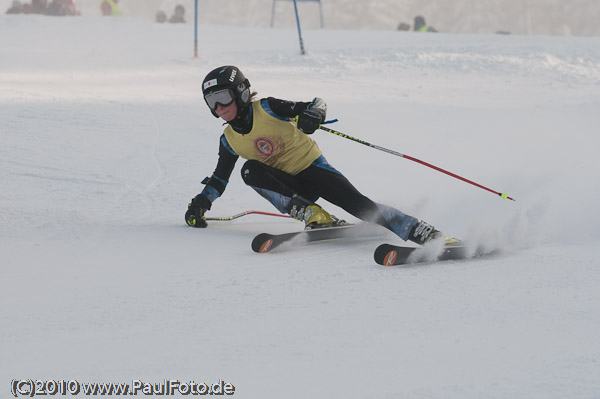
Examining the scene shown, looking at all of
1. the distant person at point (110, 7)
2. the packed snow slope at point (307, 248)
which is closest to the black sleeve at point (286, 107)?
the packed snow slope at point (307, 248)

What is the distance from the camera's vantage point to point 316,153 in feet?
15.3

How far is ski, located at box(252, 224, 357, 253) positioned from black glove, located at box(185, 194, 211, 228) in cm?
93

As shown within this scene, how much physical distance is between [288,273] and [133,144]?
172 inches

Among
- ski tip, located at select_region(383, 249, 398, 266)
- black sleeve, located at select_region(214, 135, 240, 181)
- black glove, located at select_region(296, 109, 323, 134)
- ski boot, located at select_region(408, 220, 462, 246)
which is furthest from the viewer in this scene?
black sleeve, located at select_region(214, 135, 240, 181)

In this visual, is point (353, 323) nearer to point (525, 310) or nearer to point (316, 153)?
point (525, 310)

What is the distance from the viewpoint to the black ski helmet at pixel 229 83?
4344 millimetres

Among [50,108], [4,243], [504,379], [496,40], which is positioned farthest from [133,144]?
[496,40]

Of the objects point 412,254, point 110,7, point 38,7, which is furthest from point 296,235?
point 110,7

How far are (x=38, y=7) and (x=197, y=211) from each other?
1514cm

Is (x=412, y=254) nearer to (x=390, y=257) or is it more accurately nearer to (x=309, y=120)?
(x=390, y=257)

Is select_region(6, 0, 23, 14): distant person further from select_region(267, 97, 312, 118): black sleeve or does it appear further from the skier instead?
select_region(267, 97, 312, 118): black sleeve

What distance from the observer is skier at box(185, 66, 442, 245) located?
434 cm

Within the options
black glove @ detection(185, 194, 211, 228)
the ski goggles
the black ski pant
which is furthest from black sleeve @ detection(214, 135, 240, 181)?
the ski goggles

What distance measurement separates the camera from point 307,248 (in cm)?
423
